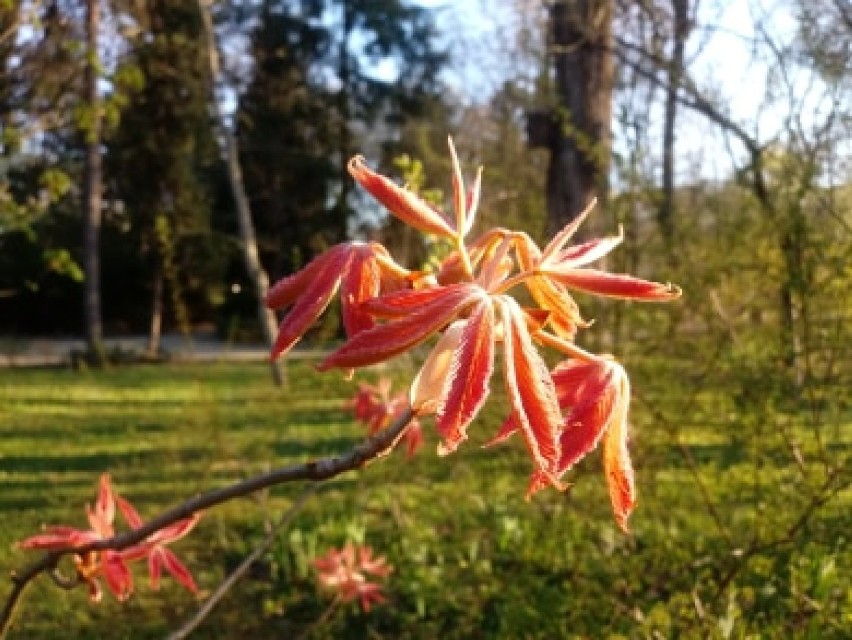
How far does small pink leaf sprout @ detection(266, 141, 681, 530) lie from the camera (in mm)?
762

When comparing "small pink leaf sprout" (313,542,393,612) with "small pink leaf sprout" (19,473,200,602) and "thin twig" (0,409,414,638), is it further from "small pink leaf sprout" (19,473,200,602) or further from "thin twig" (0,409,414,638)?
"thin twig" (0,409,414,638)

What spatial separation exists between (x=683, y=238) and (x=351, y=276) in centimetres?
368

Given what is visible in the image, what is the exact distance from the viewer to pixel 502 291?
834 mm

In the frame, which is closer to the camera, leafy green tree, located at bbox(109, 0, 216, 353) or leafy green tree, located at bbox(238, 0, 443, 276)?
leafy green tree, located at bbox(109, 0, 216, 353)

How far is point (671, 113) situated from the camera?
5.03 meters

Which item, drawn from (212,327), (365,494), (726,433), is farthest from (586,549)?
(212,327)

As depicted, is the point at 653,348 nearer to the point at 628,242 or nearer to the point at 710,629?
the point at 628,242

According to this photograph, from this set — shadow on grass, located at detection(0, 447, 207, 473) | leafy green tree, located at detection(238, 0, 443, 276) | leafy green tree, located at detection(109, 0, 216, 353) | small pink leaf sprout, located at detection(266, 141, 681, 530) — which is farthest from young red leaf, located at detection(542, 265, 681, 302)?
leafy green tree, located at detection(238, 0, 443, 276)

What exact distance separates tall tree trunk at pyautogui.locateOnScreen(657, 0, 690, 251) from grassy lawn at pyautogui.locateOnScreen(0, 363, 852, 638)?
2.04 ft

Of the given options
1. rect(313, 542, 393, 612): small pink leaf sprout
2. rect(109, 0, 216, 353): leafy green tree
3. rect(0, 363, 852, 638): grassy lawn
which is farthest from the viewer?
rect(109, 0, 216, 353): leafy green tree

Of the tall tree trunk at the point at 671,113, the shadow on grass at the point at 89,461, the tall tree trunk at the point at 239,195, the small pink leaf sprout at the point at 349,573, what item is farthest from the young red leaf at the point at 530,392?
the tall tree trunk at the point at 239,195

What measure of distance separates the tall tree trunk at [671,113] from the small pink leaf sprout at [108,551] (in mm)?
3027

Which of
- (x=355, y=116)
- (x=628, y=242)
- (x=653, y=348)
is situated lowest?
(x=653, y=348)

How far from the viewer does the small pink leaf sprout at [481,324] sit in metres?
0.76
